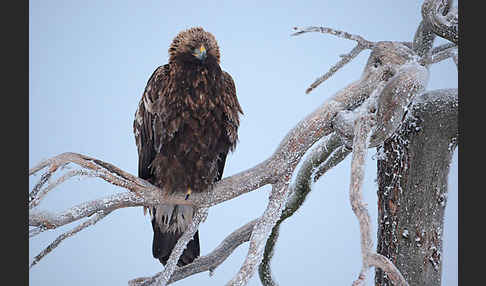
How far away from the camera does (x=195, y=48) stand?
2.10 m

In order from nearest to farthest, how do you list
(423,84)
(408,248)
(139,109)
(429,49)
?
1. (423,84)
2. (408,248)
3. (429,49)
4. (139,109)

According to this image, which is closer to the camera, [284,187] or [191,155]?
[284,187]

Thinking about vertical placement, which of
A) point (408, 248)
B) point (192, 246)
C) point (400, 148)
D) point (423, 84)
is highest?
point (423, 84)

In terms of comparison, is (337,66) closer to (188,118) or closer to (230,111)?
(230,111)

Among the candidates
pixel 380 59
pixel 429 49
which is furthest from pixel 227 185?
pixel 429 49

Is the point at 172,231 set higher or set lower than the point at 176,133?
lower

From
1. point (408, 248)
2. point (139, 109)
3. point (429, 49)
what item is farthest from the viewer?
point (139, 109)

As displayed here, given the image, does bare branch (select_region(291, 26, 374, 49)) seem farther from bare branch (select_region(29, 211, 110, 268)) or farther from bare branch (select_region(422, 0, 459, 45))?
bare branch (select_region(29, 211, 110, 268))

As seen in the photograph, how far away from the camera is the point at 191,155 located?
2029mm

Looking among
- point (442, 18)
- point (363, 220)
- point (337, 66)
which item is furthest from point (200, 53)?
point (363, 220)

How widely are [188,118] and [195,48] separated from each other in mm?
315

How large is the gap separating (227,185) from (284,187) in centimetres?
25

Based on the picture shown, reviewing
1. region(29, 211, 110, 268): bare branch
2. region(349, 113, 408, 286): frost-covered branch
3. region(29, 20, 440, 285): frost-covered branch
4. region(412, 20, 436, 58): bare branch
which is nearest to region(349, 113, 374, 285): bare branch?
region(349, 113, 408, 286): frost-covered branch

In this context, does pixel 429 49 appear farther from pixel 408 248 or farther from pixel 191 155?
pixel 191 155
